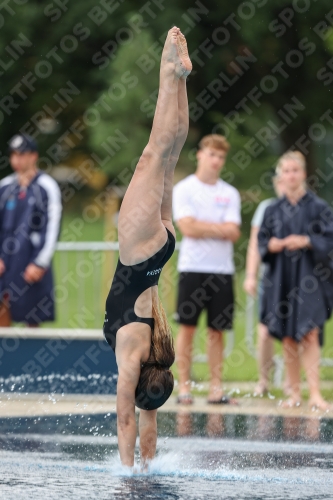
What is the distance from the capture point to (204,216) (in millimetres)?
9602

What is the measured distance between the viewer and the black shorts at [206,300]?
9.53 meters

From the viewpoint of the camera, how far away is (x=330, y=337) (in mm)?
13328

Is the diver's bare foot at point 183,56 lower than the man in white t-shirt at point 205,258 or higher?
higher

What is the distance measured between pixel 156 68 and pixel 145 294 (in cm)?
834

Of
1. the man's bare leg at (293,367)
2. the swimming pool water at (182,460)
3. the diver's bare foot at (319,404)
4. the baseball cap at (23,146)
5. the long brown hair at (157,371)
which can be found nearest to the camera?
the swimming pool water at (182,460)

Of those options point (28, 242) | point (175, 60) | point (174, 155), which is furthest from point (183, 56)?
point (28, 242)

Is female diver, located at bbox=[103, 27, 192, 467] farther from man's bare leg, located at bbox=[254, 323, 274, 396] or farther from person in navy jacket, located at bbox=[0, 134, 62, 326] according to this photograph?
person in navy jacket, located at bbox=[0, 134, 62, 326]

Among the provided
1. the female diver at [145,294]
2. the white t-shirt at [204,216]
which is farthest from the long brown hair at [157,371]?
the white t-shirt at [204,216]

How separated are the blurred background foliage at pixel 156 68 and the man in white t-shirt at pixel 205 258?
455cm

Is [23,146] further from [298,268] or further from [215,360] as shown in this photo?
[298,268]

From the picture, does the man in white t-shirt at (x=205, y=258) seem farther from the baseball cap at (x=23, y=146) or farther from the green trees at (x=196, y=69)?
the green trees at (x=196, y=69)

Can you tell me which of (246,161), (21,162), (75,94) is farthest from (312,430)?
(75,94)

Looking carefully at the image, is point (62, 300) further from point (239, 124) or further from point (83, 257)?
point (239, 124)

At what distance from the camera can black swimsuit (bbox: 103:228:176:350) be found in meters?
6.09
